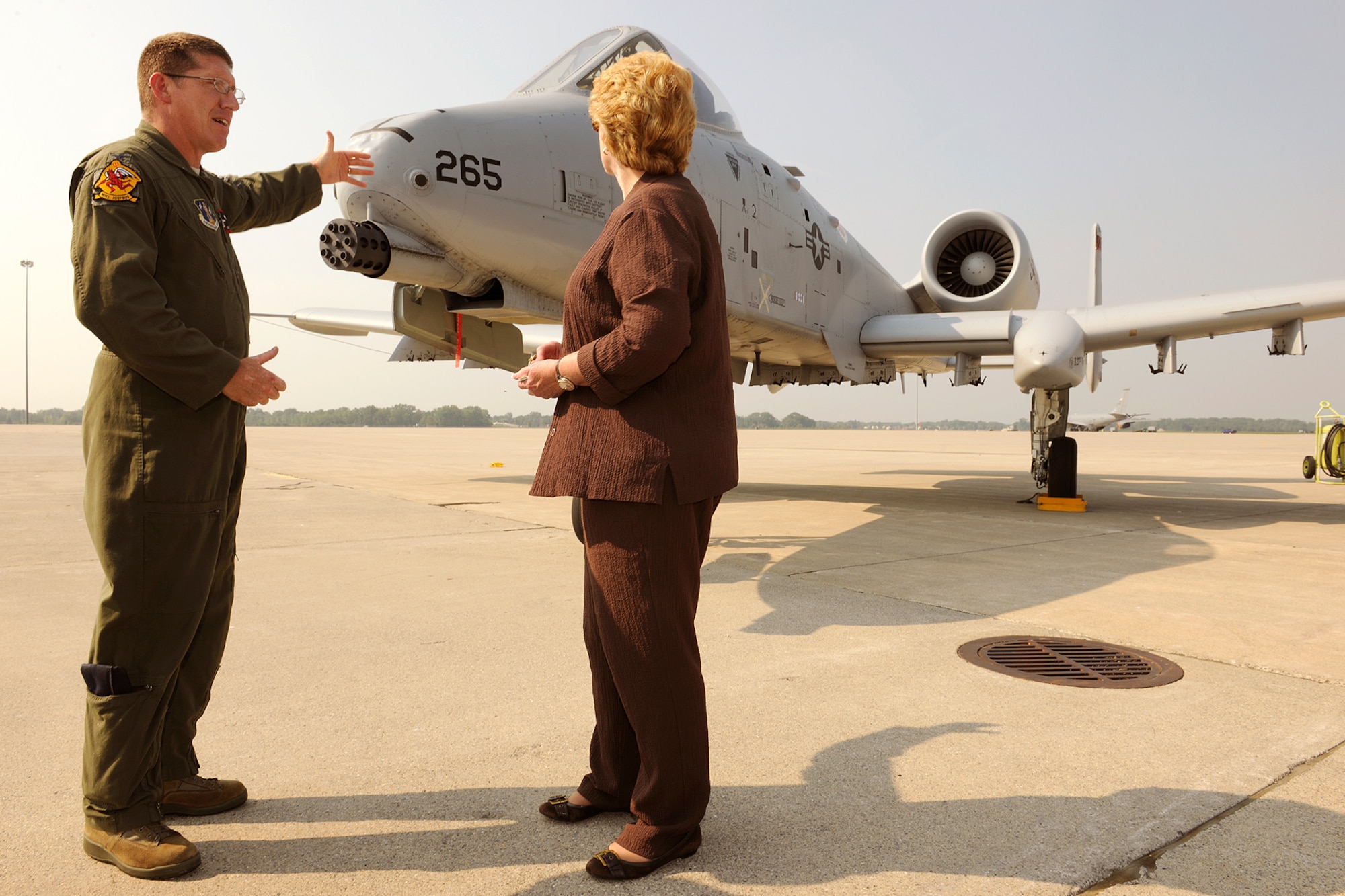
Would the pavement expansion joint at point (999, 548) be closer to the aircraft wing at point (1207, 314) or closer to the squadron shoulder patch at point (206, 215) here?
the aircraft wing at point (1207, 314)

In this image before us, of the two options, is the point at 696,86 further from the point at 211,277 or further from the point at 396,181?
the point at 211,277

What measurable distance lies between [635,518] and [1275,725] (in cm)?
236

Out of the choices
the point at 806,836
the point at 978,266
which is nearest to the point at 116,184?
the point at 806,836

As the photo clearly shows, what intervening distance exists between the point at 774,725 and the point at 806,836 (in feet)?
2.45

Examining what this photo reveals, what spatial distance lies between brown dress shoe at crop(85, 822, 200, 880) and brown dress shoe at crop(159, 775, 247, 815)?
19cm

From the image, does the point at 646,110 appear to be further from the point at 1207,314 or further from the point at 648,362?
the point at 1207,314

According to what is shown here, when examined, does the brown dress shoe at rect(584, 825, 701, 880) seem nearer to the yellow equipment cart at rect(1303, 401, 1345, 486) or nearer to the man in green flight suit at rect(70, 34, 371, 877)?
the man in green flight suit at rect(70, 34, 371, 877)

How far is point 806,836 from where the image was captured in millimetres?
2098

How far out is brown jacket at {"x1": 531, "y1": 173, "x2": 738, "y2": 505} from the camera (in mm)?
1899

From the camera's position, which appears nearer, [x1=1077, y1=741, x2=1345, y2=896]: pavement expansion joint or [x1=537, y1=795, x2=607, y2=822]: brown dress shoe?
[x1=1077, y1=741, x2=1345, y2=896]: pavement expansion joint

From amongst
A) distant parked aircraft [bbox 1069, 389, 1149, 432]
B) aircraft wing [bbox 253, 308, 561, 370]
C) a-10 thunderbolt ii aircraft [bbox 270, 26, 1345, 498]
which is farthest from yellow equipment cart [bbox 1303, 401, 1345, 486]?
distant parked aircraft [bbox 1069, 389, 1149, 432]

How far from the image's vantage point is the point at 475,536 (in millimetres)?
7191

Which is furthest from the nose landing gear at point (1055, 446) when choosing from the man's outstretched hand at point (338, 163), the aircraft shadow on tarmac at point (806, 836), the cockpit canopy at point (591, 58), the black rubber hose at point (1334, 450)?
the man's outstretched hand at point (338, 163)

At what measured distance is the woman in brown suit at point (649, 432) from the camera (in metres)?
1.92
